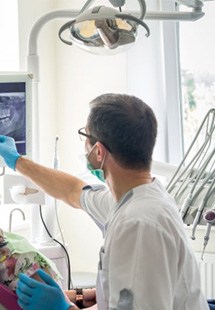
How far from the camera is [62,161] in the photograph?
9.23 ft

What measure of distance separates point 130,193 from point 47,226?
0.67 metres

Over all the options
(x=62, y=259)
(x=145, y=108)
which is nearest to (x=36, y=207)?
(x=62, y=259)

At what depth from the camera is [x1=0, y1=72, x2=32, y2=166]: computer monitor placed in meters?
1.88

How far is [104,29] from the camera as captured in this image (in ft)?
5.16

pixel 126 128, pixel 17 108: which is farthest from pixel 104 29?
pixel 17 108

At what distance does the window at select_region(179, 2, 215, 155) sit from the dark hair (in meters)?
1.40

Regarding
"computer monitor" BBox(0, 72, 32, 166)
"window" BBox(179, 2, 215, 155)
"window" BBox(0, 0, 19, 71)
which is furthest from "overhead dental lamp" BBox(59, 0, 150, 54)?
"window" BBox(179, 2, 215, 155)

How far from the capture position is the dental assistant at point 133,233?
126 centimetres

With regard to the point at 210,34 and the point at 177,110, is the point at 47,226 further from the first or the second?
the point at 210,34

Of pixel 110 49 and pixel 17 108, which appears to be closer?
pixel 110 49

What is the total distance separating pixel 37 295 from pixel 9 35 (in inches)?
59.1

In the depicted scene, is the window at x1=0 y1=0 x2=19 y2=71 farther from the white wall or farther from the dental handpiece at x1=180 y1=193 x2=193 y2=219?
the dental handpiece at x1=180 y1=193 x2=193 y2=219

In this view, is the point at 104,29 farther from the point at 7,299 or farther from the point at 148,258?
the point at 7,299

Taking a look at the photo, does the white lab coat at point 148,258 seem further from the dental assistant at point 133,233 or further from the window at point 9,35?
the window at point 9,35
